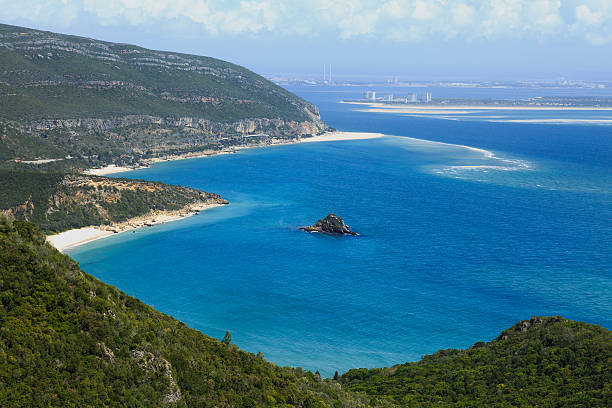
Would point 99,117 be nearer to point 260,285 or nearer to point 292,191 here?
point 292,191

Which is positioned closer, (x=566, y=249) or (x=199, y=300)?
(x=199, y=300)

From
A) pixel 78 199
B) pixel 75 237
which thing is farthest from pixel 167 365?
pixel 78 199

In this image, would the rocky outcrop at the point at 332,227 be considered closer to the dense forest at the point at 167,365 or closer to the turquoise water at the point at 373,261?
the turquoise water at the point at 373,261

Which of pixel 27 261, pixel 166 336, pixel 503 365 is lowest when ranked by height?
pixel 503 365

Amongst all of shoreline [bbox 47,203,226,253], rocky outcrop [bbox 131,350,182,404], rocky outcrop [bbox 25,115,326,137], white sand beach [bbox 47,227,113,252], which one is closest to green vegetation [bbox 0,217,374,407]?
rocky outcrop [bbox 131,350,182,404]

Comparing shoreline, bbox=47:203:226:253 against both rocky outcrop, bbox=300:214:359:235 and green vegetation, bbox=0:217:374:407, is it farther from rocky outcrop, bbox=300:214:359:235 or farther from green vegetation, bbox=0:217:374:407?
green vegetation, bbox=0:217:374:407

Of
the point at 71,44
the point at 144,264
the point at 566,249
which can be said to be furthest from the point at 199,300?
the point at 71,44
